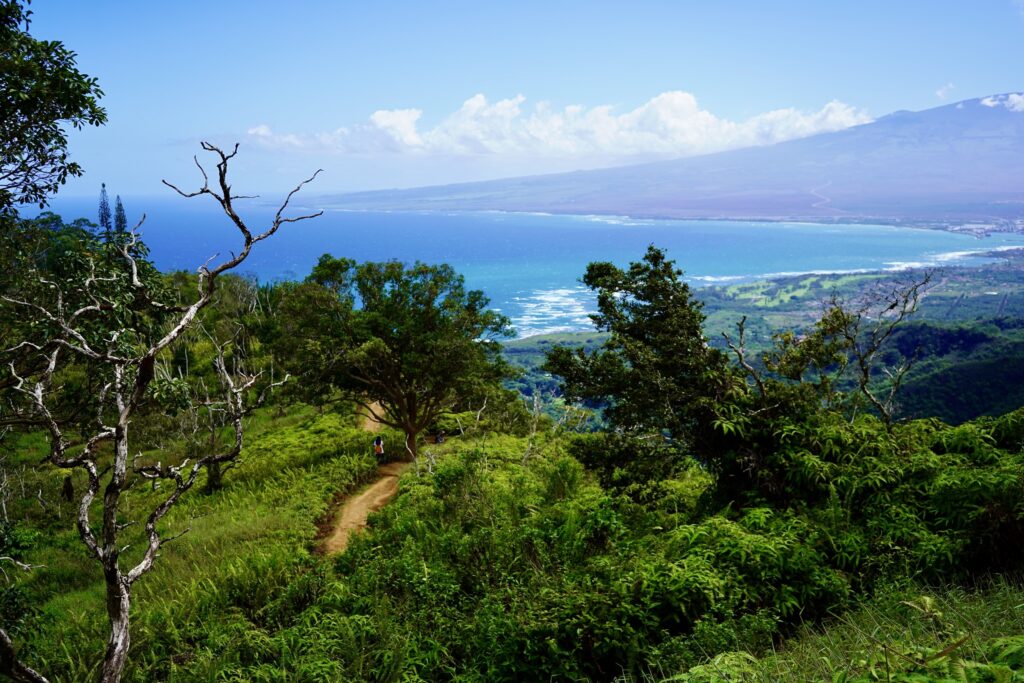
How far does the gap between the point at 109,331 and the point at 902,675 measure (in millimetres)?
7318

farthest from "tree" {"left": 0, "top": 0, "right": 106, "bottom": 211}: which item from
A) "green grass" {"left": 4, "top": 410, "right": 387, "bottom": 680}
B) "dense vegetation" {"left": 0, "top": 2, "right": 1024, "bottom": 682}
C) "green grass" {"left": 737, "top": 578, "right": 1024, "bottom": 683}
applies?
"green grass" {"left": 737, "top": 578, "right": 1024, "bottom": 683}

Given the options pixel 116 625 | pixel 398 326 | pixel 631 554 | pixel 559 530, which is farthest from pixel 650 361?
pixel 398 326

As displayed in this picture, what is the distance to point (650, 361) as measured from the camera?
941cm

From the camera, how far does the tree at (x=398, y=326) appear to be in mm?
17312

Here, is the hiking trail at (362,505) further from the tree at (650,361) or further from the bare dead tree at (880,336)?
the bare dead tree at (880,336)

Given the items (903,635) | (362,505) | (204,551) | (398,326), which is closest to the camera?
(903,635)

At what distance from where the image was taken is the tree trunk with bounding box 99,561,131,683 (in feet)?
15.3

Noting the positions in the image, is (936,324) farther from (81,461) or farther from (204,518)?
(81,461)

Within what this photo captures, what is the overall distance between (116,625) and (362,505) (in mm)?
11082

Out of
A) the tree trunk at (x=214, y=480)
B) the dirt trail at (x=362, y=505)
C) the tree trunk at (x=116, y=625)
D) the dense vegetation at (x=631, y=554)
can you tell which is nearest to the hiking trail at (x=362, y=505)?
the dirt trail at (x=362, y=505)

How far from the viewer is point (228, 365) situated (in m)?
33.0

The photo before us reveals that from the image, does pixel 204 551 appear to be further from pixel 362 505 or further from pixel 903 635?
pixel 903 635

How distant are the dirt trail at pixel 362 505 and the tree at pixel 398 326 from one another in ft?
3.83

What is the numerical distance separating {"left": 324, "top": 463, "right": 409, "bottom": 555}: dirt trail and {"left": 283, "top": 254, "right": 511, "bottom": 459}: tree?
117 cm
